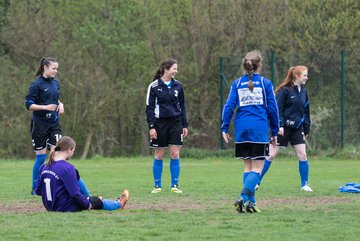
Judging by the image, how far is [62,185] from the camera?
9836 mm

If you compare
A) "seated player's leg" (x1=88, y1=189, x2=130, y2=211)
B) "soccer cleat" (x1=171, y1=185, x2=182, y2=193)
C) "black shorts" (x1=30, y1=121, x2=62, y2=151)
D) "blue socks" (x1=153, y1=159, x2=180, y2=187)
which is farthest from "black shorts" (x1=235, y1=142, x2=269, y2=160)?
"black shorts" (x1=30, y1=121, x2=62, y2=151)

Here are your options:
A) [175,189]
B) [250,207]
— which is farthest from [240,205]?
[175,189]

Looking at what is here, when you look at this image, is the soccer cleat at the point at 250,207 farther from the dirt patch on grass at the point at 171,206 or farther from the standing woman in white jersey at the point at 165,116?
the standing woman in white jersey at the point at 165,116

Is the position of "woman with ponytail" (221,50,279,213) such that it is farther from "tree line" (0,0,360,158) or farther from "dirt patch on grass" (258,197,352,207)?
"tree line" (0,0,360,158)

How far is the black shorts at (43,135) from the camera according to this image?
42.2ft

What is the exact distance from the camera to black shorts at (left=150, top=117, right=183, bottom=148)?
43.0 feet

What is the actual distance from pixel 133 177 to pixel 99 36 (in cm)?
1633

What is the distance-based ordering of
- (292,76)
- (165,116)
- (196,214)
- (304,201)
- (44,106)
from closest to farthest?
(196,214), (304,201), (44,106), (165,116), (292,76)

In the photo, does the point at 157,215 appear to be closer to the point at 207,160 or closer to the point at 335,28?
the point at 207,160

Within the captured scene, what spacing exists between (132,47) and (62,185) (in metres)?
23.9

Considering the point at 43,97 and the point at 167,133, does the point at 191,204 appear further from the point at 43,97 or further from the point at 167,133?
the point at 43,97

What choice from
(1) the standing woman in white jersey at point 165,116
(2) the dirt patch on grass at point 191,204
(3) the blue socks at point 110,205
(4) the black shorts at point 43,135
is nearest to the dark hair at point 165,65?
(1) the standing woman in white jersey at point 165,116

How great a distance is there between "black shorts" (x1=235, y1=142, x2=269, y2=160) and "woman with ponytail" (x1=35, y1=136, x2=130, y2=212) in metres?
1.80

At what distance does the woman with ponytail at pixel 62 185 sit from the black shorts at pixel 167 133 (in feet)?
10.00
